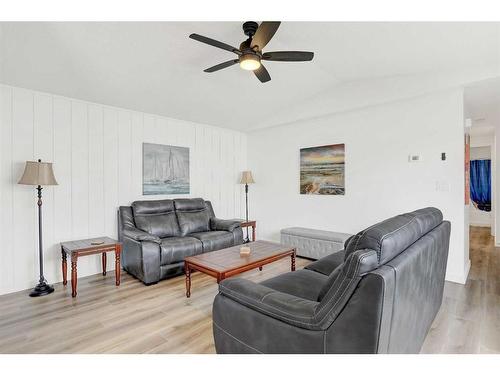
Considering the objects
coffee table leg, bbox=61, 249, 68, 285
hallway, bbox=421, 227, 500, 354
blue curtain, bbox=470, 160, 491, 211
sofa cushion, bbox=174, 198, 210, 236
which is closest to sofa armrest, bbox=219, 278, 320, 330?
hallway, bbox=421, 227, 500, 354

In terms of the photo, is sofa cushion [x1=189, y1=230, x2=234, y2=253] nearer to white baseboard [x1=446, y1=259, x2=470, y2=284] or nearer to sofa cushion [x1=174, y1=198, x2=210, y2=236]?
sofa cushion [x1=174, y1=198, x2=210, y2=236]

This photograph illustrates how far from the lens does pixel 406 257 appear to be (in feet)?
→ 4.26

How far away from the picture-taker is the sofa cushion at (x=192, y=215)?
4.11 meters

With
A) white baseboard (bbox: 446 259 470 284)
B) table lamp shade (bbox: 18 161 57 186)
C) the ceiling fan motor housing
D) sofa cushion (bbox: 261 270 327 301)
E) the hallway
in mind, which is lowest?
the hallway

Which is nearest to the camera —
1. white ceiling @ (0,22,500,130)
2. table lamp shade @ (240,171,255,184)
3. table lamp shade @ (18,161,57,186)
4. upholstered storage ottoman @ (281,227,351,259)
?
white ceiling @ (0,22,500,130)

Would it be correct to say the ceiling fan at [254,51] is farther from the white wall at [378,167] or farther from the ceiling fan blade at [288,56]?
the white wall at [378,167]

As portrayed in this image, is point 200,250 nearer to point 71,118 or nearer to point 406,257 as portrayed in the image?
point 71,118

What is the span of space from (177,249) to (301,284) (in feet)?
6.11

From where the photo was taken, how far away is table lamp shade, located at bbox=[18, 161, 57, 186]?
2.76 meters

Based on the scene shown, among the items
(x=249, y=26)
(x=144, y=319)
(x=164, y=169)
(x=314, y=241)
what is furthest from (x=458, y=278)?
(x=164, y=169)

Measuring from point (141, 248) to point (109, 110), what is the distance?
6.66 feet

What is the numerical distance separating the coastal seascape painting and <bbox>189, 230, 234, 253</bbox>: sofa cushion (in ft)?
5.39

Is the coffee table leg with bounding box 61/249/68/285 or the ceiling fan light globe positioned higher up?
the ceiling fan light globe

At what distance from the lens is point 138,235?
3.21 m
